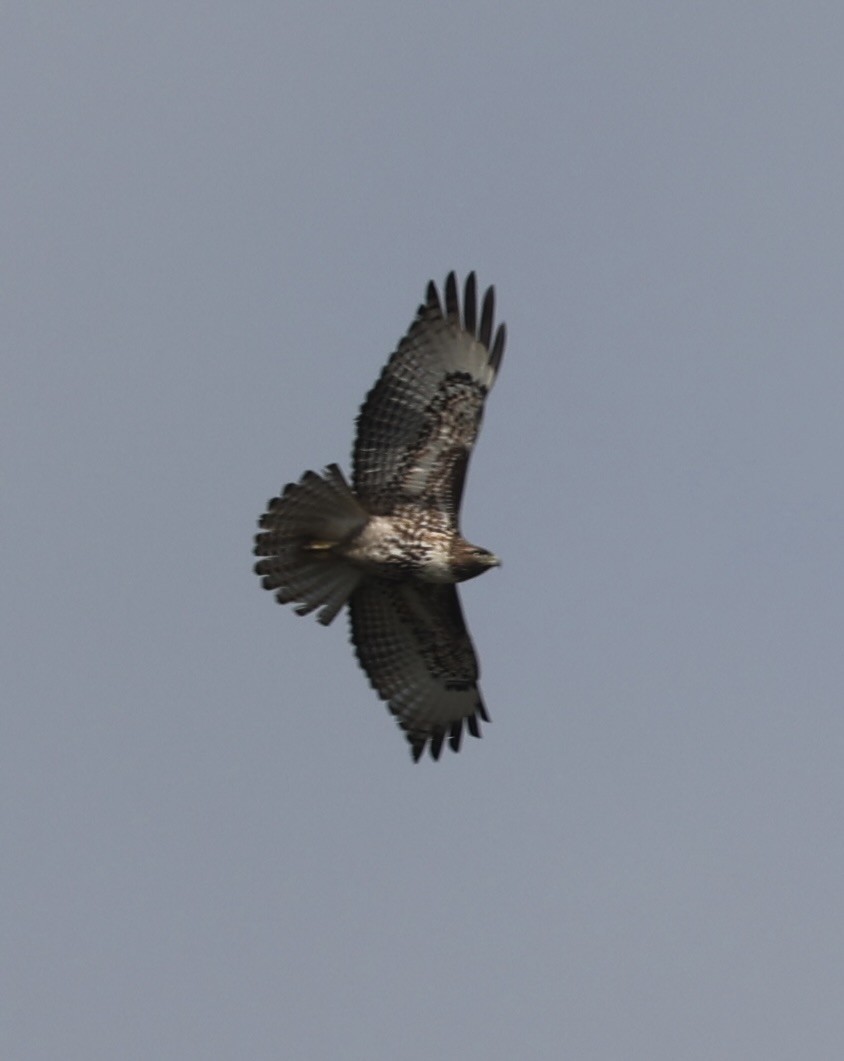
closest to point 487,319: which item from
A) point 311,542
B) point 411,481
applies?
point 411,481

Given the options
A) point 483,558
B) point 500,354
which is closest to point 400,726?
point 483,558

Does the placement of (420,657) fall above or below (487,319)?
below

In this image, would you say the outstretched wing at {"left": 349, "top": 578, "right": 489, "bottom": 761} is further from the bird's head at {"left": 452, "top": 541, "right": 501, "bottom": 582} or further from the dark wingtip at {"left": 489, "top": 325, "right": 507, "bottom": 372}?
the dark wingtip at {"left": 489, "top": 325, "right": 507, "bottom": 372}

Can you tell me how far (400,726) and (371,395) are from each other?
288cm

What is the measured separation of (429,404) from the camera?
17.7m

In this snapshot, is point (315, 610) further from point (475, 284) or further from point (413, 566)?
point (475, 284)

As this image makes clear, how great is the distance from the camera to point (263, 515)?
1764 centimetres

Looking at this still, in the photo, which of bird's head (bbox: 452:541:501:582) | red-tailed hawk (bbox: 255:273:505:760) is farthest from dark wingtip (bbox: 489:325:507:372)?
bird's head (bbox: 452:541:501:582)

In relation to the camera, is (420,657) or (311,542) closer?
(311,542)

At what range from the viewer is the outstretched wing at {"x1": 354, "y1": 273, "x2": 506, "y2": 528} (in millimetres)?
17625

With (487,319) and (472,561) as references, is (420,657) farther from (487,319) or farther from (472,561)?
(487,319)

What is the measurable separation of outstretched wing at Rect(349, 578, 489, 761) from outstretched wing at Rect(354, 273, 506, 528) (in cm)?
86

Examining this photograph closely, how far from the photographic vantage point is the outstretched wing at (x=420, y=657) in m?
18.3

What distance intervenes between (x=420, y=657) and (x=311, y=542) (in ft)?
4.96
